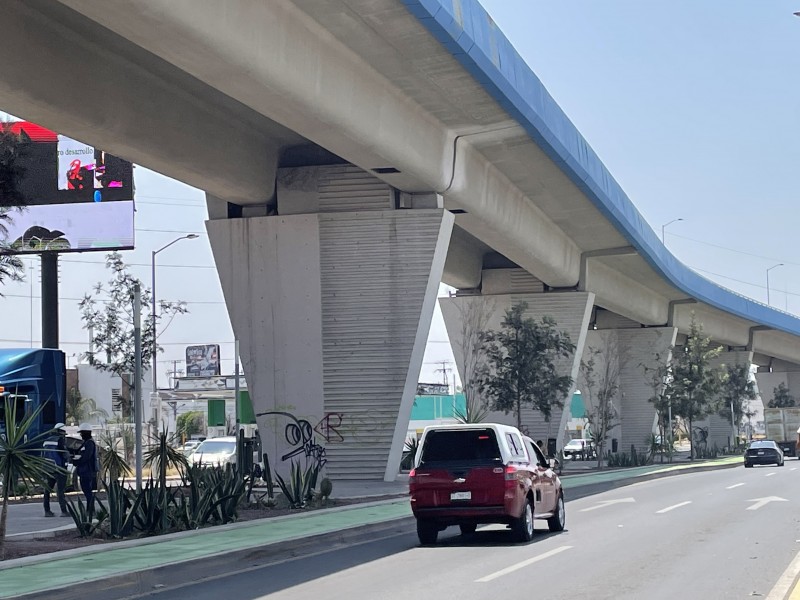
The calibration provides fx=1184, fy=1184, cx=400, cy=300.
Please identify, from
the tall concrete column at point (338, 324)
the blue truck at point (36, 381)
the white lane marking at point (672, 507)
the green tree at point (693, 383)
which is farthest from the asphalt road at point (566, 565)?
the green tree at point (693, 383)

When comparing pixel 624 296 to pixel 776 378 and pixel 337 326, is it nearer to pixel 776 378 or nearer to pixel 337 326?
pixel 337 326

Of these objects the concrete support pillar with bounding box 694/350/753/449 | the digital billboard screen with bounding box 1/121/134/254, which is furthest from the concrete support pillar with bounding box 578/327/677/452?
the digital billboard screen with bounding box 1/121/134/254

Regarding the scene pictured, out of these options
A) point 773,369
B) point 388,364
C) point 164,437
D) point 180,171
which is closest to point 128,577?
point 164,437

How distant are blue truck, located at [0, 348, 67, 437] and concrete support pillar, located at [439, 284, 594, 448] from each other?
2231 centimetres

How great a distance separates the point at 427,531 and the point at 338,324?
14.6m

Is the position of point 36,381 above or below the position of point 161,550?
above

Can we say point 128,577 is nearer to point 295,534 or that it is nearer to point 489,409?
point 295,534

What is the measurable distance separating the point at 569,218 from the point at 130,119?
20523 millimetres

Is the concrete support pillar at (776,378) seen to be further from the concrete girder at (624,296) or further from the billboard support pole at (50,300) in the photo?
the billboard support pole at (50,300)

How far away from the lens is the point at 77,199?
4322 centimetres

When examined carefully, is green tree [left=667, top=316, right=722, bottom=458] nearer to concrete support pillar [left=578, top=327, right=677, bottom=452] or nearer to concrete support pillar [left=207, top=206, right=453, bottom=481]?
concrete support pillar [left=578, top=327, right=677, bottom=452]

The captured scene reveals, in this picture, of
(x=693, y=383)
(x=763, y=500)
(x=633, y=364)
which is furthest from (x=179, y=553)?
(x=633, y=364)

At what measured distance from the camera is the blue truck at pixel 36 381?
2920cm

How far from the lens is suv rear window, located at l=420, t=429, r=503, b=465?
1803 centimetres
